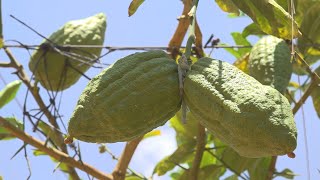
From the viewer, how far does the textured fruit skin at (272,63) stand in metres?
1.64

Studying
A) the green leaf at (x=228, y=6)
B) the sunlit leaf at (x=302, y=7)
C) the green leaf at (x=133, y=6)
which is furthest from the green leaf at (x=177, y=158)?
the green leaf at (x=133, y=6)

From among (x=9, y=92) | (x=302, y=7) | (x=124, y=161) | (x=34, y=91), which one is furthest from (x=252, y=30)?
(x=9, y=92)

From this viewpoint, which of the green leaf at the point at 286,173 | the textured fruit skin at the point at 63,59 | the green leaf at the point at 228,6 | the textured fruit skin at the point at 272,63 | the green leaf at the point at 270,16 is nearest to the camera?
the green leaf at the point at 270,16

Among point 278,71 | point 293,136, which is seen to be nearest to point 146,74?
point 293,136

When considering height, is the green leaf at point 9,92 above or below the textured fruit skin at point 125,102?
below

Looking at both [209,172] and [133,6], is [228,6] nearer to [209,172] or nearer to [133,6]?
[133,6]

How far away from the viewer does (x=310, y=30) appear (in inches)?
82.5

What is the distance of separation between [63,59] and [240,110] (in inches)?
43.9

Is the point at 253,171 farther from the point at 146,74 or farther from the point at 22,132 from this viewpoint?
the point at 146,74

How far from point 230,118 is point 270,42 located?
2.51 feet

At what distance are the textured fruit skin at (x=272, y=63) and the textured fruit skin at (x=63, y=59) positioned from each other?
58 centimetres

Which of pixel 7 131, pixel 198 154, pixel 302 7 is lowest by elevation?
pixel 198 154

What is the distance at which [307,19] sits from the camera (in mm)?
2062

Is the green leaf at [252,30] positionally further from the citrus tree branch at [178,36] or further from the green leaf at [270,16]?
the green leaf at [270,16]
